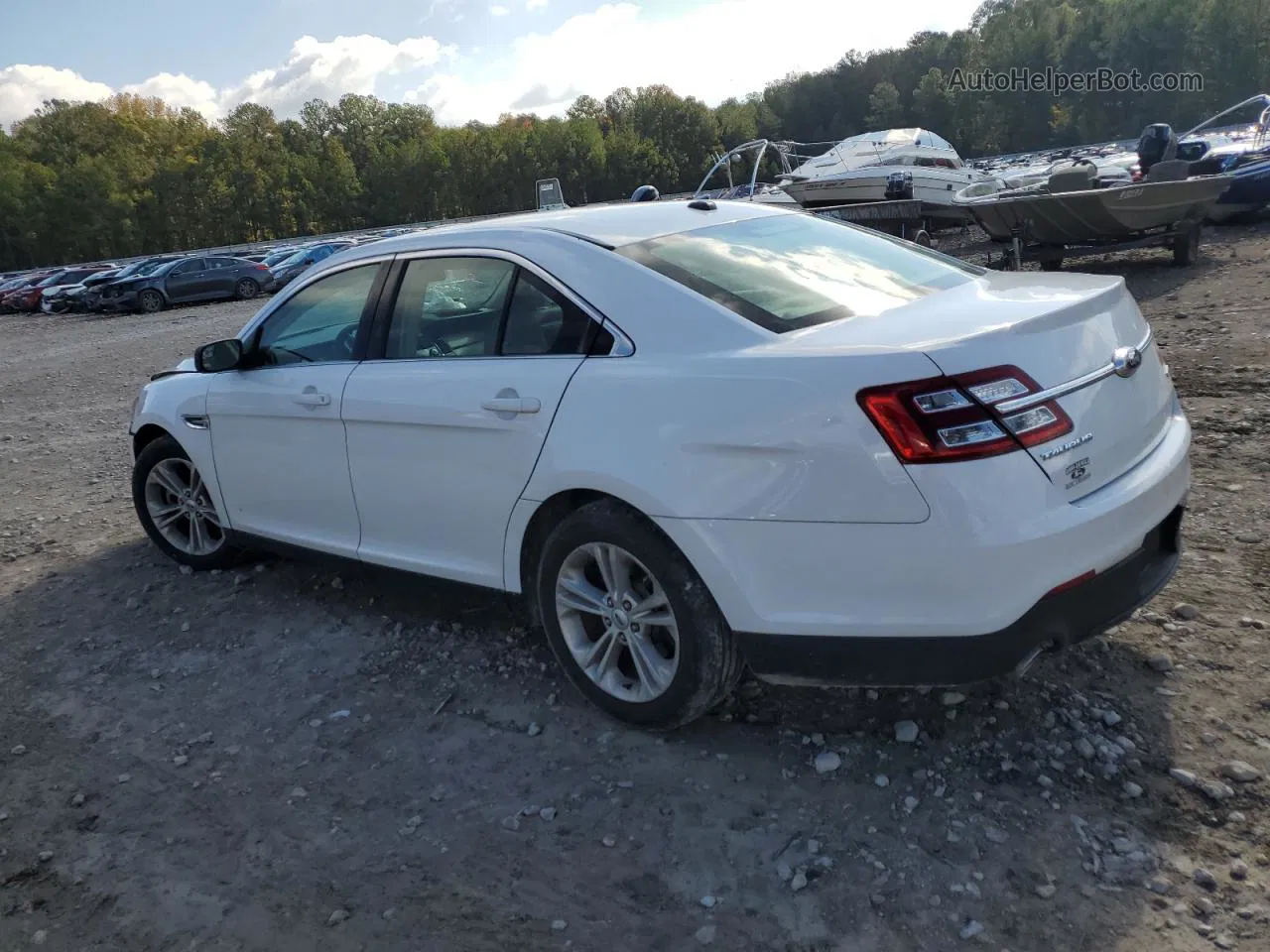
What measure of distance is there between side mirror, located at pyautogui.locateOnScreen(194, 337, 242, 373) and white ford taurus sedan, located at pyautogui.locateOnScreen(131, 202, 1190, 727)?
383mm

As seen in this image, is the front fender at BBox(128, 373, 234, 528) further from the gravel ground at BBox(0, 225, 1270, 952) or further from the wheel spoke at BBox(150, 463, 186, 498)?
the gravel ground at BBox(0, 225, 1270, 952)

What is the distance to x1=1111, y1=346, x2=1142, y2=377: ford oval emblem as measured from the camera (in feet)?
10.1

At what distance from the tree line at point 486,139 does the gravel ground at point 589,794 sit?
90.1 metres

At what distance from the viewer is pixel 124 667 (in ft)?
14.8

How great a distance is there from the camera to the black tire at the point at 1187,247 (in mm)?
12547

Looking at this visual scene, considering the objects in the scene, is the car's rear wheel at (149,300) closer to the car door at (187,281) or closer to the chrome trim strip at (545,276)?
the car door at (187,281)

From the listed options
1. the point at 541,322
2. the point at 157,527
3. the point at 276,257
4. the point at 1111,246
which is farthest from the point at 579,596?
the point at 276,257

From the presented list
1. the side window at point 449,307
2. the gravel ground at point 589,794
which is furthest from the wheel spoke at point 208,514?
the side window at point 449,307

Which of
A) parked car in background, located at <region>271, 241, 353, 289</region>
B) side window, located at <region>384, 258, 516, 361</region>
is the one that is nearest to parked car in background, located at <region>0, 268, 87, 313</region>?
parked car in background, located at <region>271, 241, 353, 289</region>

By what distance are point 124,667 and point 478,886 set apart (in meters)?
2.44

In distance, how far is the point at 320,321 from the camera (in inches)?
179

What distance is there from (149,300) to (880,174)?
21.3 meters

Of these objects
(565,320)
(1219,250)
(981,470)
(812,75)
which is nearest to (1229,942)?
(981,470)

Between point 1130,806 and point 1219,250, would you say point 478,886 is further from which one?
point 1219,250
